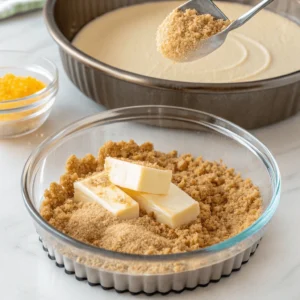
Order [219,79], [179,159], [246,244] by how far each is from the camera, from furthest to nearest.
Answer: [219,79] < [179,159] < [246,244]

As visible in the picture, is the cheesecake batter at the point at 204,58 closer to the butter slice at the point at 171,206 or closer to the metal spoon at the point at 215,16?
the metal spoon at the point at 215,16

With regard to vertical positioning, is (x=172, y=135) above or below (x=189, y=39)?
below

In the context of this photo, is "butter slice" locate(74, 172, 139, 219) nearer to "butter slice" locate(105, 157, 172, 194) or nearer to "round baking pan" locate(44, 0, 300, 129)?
"butter slice" locate(105, 157, 172, 194)

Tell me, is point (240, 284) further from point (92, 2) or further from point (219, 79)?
point (92, 2)

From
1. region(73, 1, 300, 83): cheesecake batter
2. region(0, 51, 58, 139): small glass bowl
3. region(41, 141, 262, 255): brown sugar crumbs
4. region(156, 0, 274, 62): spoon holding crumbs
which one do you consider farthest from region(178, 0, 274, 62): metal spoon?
region(0, 51, 58, 139): small glass bowl

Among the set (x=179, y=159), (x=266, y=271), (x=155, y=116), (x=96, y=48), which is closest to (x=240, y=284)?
(x=266, y=271)

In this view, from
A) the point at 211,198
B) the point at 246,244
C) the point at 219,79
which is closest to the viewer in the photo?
the point at 246,244

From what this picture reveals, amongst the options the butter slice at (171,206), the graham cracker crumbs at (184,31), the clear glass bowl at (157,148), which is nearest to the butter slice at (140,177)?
the butter slice at (171,206)

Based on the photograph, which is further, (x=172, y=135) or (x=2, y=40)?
(x=2, y=40)
